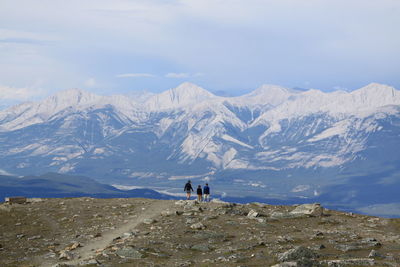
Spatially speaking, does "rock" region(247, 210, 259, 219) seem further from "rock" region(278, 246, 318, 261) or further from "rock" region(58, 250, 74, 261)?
"rock" region(58, 250, 74, 261)

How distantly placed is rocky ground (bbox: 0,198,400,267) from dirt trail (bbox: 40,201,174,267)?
0.10 meters

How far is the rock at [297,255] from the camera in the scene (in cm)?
3196

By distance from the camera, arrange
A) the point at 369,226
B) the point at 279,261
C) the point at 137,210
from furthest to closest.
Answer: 1. the point at 137,210
2. the point at 369,226
3. the point at 279,261

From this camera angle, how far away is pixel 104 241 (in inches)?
1681

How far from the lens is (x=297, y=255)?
32.1m

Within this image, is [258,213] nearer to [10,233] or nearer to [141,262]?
[141,262]

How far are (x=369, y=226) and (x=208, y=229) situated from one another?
61.4ft

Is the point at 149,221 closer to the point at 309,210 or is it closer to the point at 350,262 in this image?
the point at 309,210

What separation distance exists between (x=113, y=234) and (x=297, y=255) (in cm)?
2047

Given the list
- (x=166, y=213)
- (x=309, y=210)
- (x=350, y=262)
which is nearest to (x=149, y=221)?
(x=166, y=213)

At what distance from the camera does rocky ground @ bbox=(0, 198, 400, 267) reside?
34500 mm

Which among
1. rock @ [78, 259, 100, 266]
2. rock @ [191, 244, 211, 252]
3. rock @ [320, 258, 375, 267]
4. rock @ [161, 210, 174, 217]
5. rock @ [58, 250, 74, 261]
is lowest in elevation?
rock @ [58, 250, 74, 261]

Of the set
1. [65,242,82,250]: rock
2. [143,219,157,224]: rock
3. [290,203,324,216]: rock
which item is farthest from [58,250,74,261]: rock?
[290,203,324,216]: rock

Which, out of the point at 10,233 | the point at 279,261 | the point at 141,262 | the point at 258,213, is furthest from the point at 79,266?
the point at 258,213
